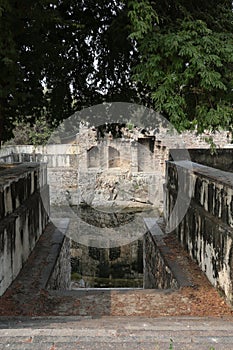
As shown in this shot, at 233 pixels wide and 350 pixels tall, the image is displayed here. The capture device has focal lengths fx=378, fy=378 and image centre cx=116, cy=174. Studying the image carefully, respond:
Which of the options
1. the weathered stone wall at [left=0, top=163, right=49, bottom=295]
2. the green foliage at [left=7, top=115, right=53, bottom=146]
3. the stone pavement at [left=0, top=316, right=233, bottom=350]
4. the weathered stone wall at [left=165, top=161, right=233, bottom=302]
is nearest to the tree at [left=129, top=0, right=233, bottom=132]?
the weathered stone wall at [left=165, top=161, right=233, bottom=302]

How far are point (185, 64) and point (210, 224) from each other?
2.38 metres

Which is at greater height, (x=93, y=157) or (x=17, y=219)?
(x=93, y=157)

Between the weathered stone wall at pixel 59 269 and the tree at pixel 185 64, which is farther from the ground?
the tree at pixel 185 64

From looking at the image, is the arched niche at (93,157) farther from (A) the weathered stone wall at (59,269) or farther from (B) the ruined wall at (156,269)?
(A) the weathered stone wall at (59,269)

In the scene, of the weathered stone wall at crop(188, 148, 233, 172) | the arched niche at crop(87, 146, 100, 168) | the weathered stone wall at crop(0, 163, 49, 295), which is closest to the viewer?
the weathered stone wall at crop(0, 163, 49, 295)

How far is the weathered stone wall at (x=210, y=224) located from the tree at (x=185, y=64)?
982mm

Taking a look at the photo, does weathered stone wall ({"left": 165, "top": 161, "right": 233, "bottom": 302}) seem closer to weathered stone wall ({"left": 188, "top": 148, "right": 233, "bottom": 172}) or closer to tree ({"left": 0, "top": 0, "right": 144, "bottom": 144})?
weathered stone wall ({"left": 188, "top": 148, "right": 233, "bottom": 172})

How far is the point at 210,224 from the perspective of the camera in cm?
527

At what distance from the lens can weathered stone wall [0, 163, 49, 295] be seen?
4973 mm

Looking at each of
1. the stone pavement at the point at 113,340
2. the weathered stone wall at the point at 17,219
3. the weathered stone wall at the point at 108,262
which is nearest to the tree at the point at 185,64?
the weathered stone wall at the point at 17,219

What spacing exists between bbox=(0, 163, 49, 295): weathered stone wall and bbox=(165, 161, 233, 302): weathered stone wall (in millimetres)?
2763

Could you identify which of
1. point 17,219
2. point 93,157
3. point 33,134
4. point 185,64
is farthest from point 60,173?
point 185,64

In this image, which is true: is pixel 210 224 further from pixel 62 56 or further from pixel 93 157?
pixel 93 157

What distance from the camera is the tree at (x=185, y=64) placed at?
527cm
